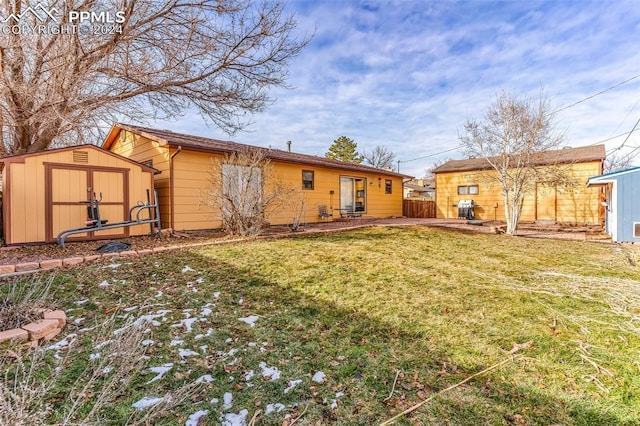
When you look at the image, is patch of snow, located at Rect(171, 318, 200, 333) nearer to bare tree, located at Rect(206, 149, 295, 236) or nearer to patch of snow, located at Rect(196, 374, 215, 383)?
patch of snow, located at Rect(196, 374, 215, 383)

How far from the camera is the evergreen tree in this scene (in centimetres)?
3061

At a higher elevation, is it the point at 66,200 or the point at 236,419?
the point at 66,200

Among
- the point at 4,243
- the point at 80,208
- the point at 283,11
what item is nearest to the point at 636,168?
the point at 283,11

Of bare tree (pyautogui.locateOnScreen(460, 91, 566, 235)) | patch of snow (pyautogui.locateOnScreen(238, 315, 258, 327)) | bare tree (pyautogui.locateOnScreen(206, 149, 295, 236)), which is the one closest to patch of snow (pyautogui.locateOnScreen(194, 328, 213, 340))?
patch of snow (pyautogui.locateOnScreen(238, 315, 258, 327))

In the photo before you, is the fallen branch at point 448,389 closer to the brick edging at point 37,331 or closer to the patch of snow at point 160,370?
the patch of snow at point 160,370

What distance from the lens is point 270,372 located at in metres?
2.28

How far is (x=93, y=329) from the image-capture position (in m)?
2.79

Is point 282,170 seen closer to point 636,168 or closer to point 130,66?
point 130,66

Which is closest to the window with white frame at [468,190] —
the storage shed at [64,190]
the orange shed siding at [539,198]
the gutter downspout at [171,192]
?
the orange shed siding at [539,198]

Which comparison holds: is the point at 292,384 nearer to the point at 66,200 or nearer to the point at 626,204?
the point at 66,200

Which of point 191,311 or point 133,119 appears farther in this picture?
Result: point 133,119

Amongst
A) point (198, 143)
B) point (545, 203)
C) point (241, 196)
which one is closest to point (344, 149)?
point (545, 203)

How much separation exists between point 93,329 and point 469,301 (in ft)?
12.9

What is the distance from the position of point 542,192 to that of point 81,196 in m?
16.5
